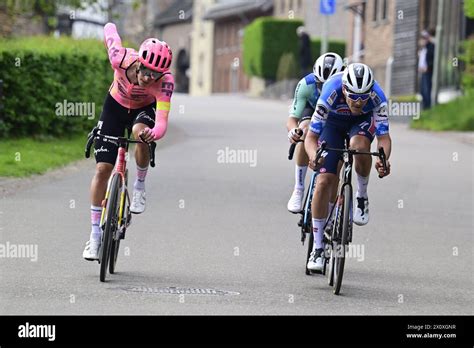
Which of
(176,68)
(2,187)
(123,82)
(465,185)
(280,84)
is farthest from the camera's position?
(176,68)

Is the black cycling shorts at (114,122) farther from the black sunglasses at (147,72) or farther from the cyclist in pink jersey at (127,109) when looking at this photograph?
the black sunglasses at (147,72)

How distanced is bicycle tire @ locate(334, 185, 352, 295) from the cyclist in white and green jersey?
1256 mm

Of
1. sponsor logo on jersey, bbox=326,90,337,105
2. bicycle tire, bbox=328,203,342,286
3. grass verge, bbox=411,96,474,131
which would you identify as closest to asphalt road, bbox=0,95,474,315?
bicycle tire, bbox=328,203,342,286

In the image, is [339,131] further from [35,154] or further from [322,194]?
[35,154]

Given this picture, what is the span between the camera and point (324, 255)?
38.1ft

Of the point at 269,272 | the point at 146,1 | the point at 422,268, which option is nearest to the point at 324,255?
the point at 269,272

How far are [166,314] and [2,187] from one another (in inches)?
331

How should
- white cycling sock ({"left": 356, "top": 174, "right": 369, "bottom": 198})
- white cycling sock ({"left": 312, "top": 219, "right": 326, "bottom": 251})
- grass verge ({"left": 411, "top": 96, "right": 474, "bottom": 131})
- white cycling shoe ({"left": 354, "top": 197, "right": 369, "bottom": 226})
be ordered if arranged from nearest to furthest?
white cycling sock ({"left": 312, "top": 219, "right": 326, "bottom": 251})
white cycling sock ({"left": 356, "top": 174, "right": 369, "bottom": 198})
white cycling shoe ({"left": 354, "top": 197, "right": 369, "bottom": 226})
grass verge ({"left": 411, "top": 96, "right": 474, "bottom": 131})

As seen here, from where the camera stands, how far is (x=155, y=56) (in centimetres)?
1099

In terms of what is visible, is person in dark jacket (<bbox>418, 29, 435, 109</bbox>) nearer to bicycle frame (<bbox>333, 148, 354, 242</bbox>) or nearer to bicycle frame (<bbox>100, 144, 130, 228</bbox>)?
bicycle frame (<bbox>333, 148, 354, 242</bbox>)

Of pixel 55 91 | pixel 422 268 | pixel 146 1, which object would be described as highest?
pixel 146 1

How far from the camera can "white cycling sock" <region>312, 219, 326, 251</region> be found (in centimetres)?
1163

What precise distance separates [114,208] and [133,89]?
968mm
